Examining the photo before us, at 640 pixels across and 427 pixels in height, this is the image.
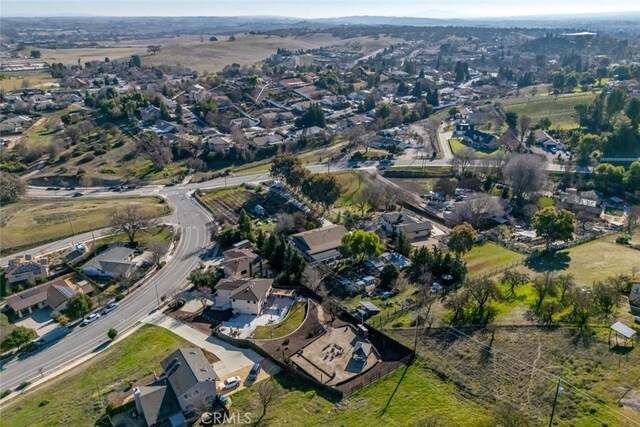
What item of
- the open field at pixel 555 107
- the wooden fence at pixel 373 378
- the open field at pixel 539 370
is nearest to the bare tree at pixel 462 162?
the open field at pixel 555 107

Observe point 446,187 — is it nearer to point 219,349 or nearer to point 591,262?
point 591,262

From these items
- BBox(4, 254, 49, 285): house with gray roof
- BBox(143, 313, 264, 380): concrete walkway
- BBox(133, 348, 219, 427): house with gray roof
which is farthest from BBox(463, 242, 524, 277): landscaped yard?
BBox(4, 254, 49, 285): house with gray roof

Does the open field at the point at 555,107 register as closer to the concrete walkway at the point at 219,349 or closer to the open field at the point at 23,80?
the concrete walkway at the point at 219,349

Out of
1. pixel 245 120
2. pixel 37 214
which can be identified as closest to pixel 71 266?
pixel 37 214

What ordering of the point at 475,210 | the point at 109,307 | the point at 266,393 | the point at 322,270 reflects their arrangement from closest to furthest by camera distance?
the point at 266,393, the point at 109,307, the point at 322,270, the point at 475,210

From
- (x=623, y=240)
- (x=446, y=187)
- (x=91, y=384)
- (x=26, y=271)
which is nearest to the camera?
(x=91, y=384)

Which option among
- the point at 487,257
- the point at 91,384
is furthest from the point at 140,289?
the point at 487,257
